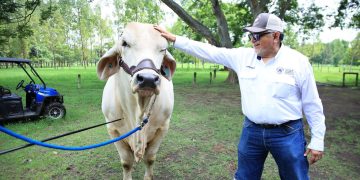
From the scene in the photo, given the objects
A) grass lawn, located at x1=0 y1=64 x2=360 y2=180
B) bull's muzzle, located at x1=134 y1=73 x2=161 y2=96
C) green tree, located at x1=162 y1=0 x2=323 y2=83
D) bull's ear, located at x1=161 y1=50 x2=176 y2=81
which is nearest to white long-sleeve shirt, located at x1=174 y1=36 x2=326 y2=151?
bull's ear, located at x1=161 y1=50 x2=176 y2=81

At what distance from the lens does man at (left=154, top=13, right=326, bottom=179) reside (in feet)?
8.28

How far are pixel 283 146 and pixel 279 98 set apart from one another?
443mm

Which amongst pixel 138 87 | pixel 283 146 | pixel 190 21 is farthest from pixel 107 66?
pixel 190 21

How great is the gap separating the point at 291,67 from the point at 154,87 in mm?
1207

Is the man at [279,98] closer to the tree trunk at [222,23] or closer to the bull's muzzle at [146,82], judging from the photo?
the bull's muzzle at [146,82]

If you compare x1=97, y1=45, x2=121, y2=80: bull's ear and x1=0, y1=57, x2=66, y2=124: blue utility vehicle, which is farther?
x1=0, y1=57, x2=66, y2=124: blue utility vehicle

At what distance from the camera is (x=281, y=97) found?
253 cm

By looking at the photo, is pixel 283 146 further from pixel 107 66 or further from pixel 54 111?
pixel 54 111

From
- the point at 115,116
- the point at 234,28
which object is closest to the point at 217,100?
the point at 115,116

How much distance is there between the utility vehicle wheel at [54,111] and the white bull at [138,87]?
180 inches

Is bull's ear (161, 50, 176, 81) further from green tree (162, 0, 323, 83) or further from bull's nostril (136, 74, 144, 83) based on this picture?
green tree (162, 0, 323, 83)

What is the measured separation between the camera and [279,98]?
8.33 feet

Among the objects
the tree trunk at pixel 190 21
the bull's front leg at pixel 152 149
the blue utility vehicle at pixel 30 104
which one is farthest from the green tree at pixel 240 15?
the bull's front leg at pixel 152 149

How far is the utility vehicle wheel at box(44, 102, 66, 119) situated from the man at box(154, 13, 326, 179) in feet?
19.6
